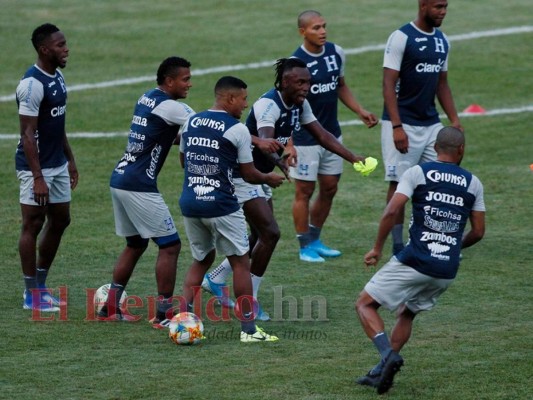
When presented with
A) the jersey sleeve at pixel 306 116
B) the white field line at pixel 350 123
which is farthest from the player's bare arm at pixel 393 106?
the white field line at pixel 350 123

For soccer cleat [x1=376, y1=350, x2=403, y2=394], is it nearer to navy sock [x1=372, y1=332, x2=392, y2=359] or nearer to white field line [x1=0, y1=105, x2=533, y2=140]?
navy sock [x1=372, y1=332, x2=392, y2=359]

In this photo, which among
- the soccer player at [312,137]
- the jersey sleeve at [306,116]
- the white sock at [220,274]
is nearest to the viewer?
the jersey sleeve at [306,116]

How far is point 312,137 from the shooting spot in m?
12.8

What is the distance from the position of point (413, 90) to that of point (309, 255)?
2.13 m

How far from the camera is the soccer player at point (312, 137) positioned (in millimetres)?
12859

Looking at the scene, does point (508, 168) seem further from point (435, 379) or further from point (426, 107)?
point (435, 379)

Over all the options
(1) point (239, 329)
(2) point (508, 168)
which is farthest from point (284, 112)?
(2) point (508, 168)

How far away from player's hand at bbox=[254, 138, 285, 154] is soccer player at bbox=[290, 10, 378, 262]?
2.82 metres

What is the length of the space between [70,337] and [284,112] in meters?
2.81

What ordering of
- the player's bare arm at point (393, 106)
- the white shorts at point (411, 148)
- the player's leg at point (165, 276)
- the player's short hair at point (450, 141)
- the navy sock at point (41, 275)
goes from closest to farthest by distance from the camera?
the player's short hair at point (450, 141) < the player's leg at point (165, 276) < the navy sock at point (41, 275) < the player's bare arm at point (393, 106) < the white shorts at point (411, 148)

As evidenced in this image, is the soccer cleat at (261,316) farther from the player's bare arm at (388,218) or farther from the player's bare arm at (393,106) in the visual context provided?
the player's bare arm at (393,106)

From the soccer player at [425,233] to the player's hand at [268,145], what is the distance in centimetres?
176

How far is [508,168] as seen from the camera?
16.6 metres

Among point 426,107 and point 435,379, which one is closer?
point 435,379
